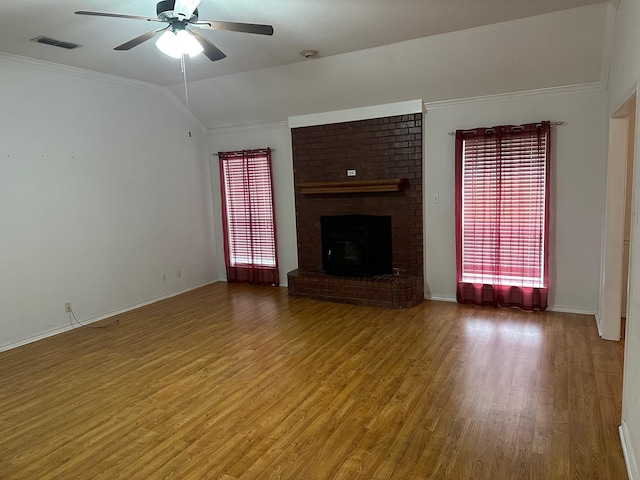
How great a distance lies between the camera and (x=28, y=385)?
3.54 meters

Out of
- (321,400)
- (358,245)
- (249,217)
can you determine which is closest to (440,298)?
(358,245)

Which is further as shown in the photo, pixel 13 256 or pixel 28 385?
pixel 13 256

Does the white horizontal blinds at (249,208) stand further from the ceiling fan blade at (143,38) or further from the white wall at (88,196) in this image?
the ceiling fan blade at (143,38)

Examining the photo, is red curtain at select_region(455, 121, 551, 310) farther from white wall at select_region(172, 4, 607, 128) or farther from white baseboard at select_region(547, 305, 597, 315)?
white wall at select_region(172, 4, 607, 128)

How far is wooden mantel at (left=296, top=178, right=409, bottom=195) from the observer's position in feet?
17.5

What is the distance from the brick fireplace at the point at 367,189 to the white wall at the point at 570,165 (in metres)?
0.56

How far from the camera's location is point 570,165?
15.3 ft

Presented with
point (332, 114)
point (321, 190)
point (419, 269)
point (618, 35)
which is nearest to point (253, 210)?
point (321, 190)

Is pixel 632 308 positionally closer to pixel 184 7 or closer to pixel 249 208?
pixel 184 7

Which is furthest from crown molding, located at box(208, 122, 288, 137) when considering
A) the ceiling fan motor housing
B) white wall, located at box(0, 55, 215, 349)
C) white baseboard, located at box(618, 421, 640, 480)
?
white baseboard, located at box(618, 421, 640, 480)

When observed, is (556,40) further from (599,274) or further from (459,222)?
(599,274)

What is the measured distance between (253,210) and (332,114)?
6.33 feet

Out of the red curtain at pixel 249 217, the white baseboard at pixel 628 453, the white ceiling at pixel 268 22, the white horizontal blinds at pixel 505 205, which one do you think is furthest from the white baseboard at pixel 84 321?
the white baseboard at pixel 628 453

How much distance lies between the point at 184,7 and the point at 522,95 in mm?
3789
